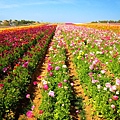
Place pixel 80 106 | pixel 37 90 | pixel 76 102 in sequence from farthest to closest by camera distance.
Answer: pixel 37 90 < pixel 76 102 < pixel 80 106

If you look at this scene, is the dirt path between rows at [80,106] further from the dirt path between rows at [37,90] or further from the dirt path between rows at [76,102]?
the dirt path between rows at [37,90]

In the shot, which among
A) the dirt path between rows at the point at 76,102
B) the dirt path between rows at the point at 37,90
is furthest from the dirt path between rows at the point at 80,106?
the dirt path between rows at the point at 37,90

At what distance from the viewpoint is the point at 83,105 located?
7.08 metres

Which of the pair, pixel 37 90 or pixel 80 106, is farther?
pixel 37 90

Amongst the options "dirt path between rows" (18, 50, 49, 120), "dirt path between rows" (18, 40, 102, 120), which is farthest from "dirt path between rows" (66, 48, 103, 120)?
"dirt path between rows" (18, 50, 49, 120)

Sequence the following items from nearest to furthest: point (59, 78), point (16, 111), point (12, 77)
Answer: point (16, 111)
point (59, 78)
point (12, 77)

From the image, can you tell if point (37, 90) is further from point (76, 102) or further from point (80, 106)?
point (80, 106)

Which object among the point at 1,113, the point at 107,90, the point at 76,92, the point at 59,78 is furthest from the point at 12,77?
the point at 107,90

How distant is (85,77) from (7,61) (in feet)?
13.5

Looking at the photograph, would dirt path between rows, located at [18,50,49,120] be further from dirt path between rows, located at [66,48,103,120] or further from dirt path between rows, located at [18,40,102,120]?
dirt path between rows, located at [66,48,103,120]

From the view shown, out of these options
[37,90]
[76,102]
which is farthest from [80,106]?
[37,90]

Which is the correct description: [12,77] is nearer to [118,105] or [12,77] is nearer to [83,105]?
[83,105]

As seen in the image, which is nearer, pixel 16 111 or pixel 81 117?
pixel 81 117

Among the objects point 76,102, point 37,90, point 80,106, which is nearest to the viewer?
point 80,106
